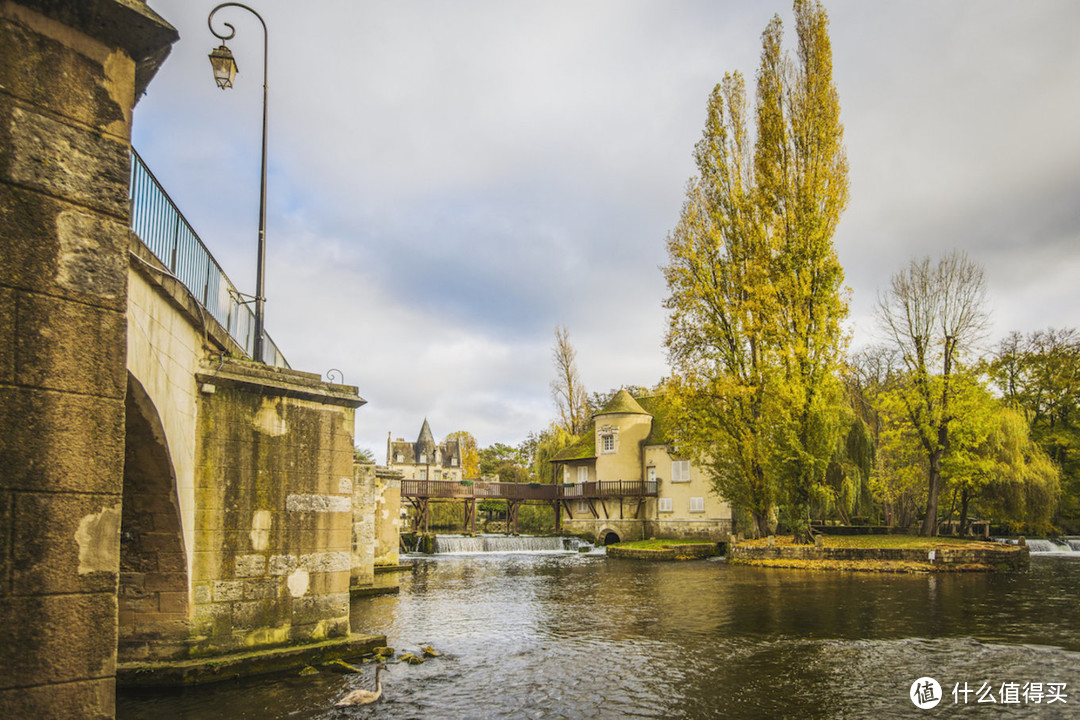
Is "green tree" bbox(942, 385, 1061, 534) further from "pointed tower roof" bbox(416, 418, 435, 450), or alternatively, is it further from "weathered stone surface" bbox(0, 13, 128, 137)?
"pointed tower roof" bbox(416, 418, 435, 450)

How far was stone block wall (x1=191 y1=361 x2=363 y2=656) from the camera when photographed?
8602mm

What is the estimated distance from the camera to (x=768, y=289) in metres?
27.6

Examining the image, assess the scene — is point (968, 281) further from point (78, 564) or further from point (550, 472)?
point (78, 564)

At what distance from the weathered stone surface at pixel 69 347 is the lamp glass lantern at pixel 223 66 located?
7270 millimetres

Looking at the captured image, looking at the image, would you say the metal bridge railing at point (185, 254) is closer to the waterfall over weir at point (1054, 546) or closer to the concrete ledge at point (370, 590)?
the concrete ledge at point (370, 590)

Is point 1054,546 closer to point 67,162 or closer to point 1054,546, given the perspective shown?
point 1054,546

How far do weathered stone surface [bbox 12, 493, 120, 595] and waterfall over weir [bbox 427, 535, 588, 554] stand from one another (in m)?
34.6

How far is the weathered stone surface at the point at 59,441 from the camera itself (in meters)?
2.96

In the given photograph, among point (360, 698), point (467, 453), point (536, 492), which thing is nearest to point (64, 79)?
point (360, 698)

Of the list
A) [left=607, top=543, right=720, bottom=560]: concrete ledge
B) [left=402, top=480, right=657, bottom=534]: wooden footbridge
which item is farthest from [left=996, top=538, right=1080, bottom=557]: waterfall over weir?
[left=402, top=480, right=657, bottom=534]: wooden footbridge

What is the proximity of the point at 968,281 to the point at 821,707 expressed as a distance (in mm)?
27175

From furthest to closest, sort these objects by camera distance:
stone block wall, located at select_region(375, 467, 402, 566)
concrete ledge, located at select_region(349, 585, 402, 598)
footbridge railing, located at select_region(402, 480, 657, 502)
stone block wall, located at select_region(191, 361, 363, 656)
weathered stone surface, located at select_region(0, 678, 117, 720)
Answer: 1. footbridge railing, located at select_region(402, 480, 657, 502)
2. stone block wall, located at select_region(375, 467, 402, 566)
3. concrete ledge, located at select_region(349, 585, 402, 598)
4. stone block wall, located at select_region(191, 361, 363, 656)
5. weathered stone surface, located at select_region(0, 678, 117, 720)

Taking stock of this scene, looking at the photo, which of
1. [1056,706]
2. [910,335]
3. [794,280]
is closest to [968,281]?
[910,335]

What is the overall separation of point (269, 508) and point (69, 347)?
6.41 meters
